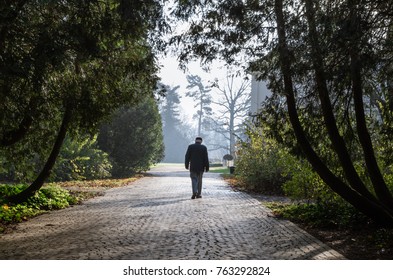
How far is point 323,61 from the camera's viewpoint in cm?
698

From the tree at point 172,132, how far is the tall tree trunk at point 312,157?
78.4m

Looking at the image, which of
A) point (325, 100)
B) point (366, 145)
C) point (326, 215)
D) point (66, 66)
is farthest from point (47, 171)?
point (366, 145)

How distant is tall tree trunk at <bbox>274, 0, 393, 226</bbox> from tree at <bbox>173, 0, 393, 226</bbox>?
16 mm

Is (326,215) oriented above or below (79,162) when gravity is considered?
below

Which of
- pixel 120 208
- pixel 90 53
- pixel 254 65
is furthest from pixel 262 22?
pixel 120 208

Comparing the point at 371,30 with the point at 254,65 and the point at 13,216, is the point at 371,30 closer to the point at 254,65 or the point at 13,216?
the point at 254,65

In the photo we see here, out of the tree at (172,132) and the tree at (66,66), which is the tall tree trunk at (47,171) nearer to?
the tree at (66,66)

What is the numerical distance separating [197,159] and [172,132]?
245 feet

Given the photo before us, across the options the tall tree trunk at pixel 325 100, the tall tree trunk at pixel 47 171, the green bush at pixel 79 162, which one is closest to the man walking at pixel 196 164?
the tall tree trunk at pixel 47 171

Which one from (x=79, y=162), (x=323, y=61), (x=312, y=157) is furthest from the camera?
(x=79, y=162)

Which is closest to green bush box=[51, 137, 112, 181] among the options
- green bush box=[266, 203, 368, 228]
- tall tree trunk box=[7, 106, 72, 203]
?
tall tree trunk box=[7, 106, 72, 203]

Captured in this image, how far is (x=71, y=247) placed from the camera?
6363 millimetres

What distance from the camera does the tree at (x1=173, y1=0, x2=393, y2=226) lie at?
6.30 meters

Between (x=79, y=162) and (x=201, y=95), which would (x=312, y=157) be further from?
(x=201, y=95)
